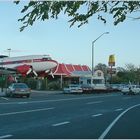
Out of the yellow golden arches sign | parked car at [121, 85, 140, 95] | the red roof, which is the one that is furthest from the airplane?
the yellow golden arches sign

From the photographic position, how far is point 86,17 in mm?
10312

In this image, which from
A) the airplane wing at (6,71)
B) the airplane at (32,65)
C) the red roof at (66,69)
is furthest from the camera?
the red roof at (66,69)

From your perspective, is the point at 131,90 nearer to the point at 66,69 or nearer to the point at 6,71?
the point at 6,71

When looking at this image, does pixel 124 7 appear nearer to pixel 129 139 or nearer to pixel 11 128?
pixel 129 139

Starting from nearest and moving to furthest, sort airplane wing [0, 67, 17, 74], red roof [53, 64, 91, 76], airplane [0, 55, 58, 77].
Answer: airplane wing [0, 67, 17, 74] → airplane [0, 55, 58, 77] → red roof [53, 64, 91, 76]

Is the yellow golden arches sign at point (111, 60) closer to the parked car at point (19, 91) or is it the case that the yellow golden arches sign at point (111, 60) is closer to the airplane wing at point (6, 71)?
the airplane wing at point (6, 71)

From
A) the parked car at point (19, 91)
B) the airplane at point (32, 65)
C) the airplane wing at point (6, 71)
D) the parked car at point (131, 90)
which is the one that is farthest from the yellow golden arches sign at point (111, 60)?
the parked car at point (19, 91)

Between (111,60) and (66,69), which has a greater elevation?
(111,60)

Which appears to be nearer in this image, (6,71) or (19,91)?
(19,91)

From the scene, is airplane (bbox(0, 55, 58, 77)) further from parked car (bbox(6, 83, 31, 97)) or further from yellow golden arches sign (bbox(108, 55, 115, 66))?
yellow golden arches sign (bbox(108, 55, 115, 66))

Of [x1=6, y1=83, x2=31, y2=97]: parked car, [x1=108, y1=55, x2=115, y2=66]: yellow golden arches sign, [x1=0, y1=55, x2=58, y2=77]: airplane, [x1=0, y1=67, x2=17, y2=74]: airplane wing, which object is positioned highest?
[x1=108, y1=55, x2=115, y2=66]: yellow golden arches sign

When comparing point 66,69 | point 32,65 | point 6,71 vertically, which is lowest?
point 6,71

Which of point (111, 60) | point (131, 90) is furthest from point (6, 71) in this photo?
point (111, 60)

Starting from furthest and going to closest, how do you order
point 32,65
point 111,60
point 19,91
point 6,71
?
point 111,60 → point 32,65 → point 6,71 → point 19,91
